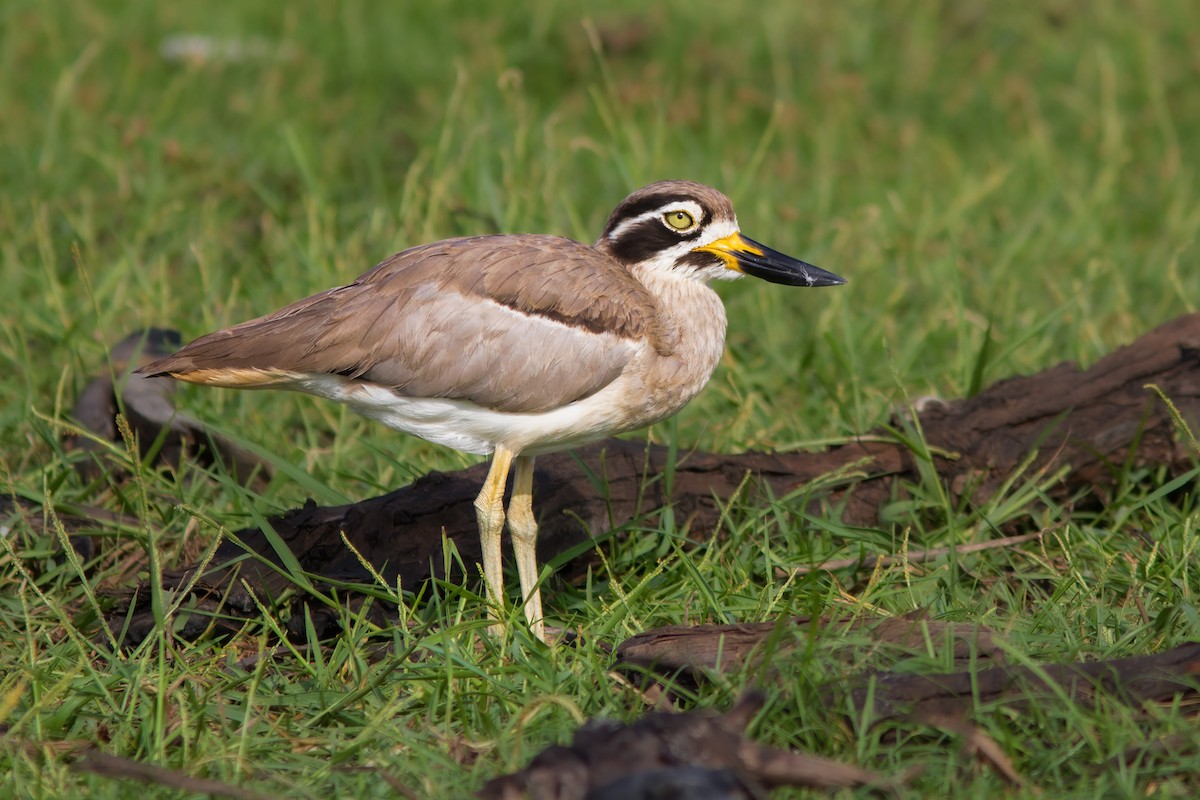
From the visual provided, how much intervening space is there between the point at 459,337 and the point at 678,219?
35.9 inches

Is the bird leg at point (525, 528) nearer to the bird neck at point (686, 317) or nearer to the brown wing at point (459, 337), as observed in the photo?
the brown wing at point (459, 337)

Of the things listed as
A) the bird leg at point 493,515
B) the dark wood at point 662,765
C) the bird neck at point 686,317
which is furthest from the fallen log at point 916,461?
the dark wood at point 662,765

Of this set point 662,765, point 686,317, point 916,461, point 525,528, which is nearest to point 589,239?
point 686,317

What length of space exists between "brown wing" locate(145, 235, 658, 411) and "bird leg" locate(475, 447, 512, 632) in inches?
8.1

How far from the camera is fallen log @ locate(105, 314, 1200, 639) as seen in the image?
502cm

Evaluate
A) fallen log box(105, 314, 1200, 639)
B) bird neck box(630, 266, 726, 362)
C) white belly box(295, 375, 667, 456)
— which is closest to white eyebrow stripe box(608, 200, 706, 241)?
bird neck box(630, 266, 726, 362)

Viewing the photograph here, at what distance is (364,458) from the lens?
5.81 metres

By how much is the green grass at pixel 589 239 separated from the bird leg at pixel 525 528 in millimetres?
150

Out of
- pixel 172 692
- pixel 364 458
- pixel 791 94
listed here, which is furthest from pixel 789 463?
pixel 791 94

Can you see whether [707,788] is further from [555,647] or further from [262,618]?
[262,618]

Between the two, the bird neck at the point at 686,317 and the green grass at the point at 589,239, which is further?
the bird neck at the point at 686,317

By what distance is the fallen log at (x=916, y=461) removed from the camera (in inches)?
198

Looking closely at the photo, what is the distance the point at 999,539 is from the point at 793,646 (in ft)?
4.49

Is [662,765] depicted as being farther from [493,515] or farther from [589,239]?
[589,239]
